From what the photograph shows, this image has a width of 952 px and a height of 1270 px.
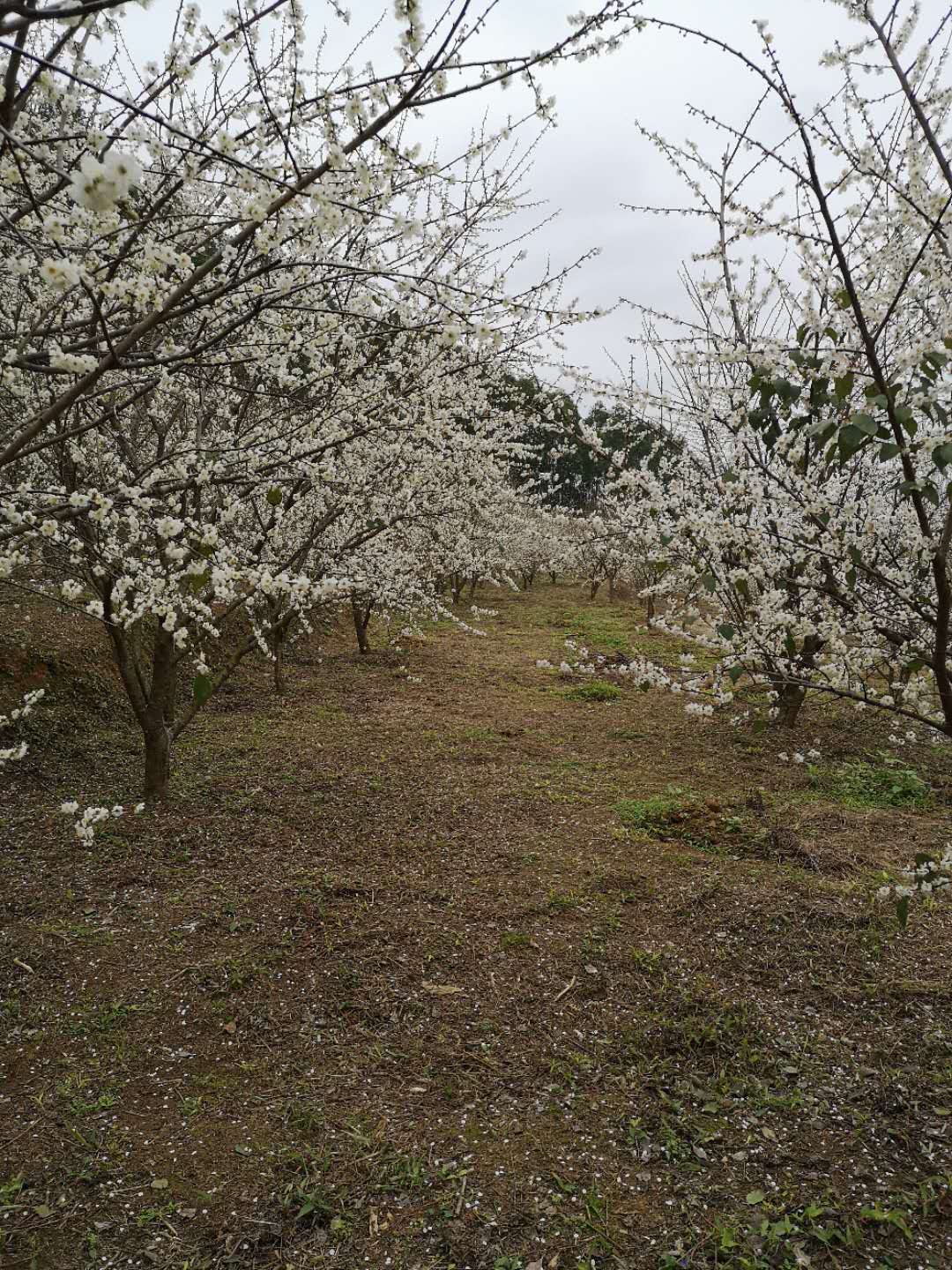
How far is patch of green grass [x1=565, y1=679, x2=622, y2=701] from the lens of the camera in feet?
30.7

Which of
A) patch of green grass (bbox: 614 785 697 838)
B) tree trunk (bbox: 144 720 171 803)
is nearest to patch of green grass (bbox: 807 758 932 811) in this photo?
patch of green grass (bbox: 614 785 697 838)

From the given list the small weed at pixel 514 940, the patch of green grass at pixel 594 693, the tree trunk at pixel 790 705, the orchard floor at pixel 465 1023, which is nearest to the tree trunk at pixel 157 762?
the orchard floor at pixel 465 1023

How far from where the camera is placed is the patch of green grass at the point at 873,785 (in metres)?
6.00

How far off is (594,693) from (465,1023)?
6.38 metres

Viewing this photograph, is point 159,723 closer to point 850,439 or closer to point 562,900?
point 562,900

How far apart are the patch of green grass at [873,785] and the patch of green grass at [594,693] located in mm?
3079

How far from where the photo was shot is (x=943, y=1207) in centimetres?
242

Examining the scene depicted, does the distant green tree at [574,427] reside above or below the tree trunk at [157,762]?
above

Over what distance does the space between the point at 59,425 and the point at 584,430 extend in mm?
2862

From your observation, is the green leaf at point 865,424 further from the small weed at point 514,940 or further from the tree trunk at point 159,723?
the tree trunk at point 159,723

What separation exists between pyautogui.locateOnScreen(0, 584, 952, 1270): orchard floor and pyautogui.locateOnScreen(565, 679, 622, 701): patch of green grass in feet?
9.51

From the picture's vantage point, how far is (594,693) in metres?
9.45

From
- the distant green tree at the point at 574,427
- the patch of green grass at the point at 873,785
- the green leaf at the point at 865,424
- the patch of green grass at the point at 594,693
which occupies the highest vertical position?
the distant green tree at the point at 574,427

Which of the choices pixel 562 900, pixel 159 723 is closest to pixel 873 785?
pixel 562 900
